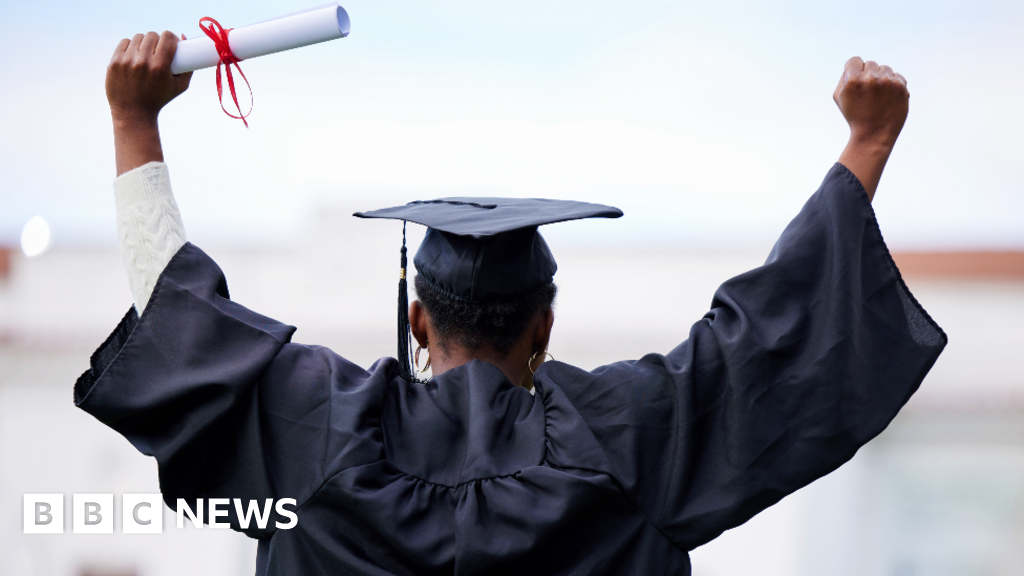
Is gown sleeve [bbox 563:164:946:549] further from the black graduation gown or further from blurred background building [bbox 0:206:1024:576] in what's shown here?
blurred background building [bbox 0:206:1024:576]

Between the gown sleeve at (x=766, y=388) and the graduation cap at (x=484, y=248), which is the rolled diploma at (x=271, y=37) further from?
the gown sleeve at (x=766, y=388)

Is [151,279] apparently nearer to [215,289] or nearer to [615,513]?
[215,289]

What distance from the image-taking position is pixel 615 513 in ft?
3.25

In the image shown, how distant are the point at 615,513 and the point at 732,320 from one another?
274 mm

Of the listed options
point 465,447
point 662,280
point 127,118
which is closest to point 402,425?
point 465,447

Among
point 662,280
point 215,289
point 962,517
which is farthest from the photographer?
point 662,280

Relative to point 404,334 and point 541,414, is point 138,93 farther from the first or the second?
point 541,414

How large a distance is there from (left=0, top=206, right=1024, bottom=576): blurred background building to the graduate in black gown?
232 centimetres

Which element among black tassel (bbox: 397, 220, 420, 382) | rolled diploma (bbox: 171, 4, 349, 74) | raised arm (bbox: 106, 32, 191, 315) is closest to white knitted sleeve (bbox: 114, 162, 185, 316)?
raised arm (bbox: 106, 32, 191, 315)

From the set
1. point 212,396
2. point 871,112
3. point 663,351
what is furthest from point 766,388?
point 663,351

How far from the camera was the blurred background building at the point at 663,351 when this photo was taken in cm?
326

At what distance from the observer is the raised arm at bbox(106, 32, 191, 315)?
3.35ft

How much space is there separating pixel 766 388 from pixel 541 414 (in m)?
0.27

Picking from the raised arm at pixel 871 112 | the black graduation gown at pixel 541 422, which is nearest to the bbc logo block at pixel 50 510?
the black graduation gown at pixel 541 422
